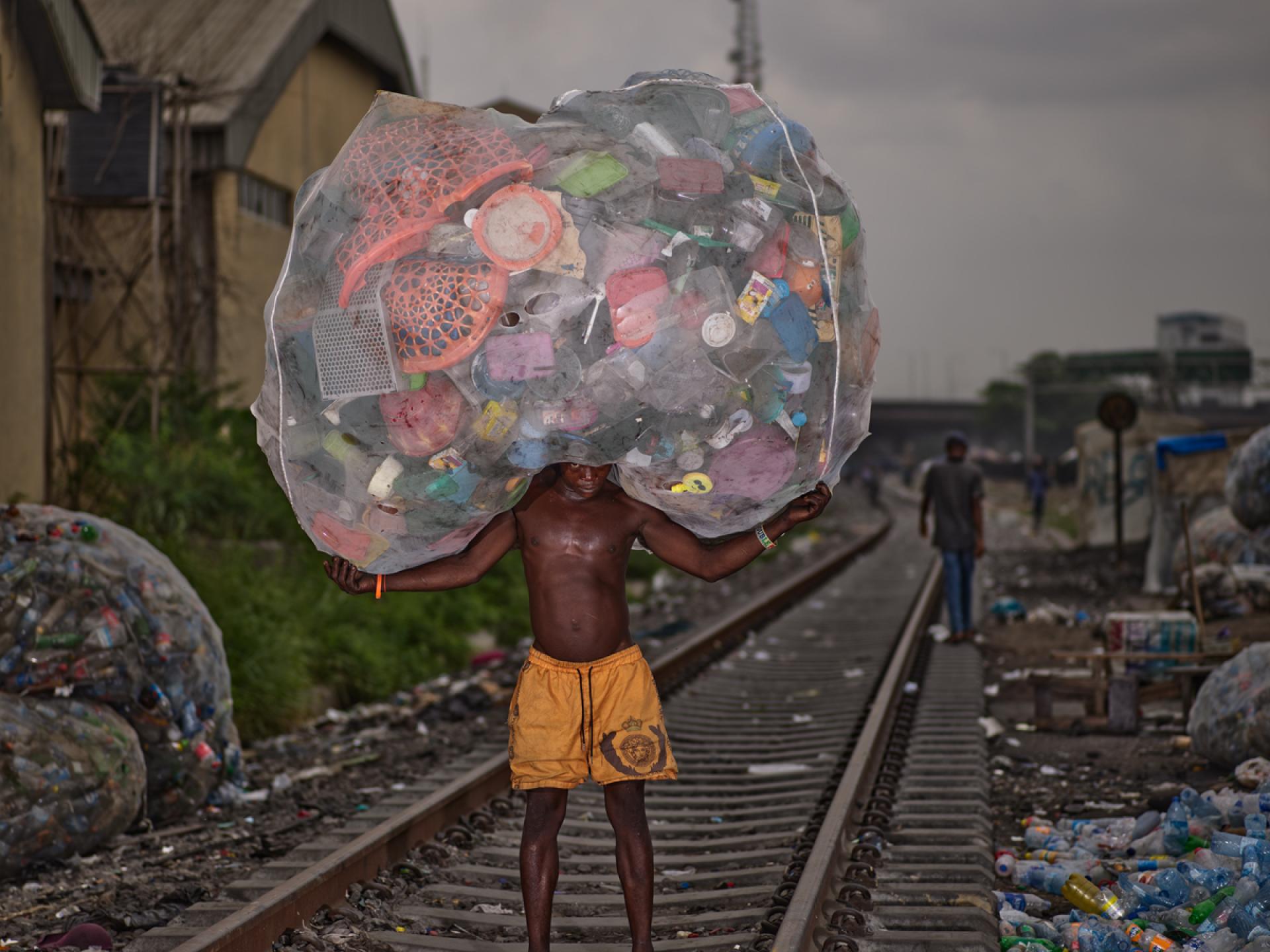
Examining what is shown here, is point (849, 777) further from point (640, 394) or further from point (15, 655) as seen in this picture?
point (15, 655)

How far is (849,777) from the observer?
6.45m

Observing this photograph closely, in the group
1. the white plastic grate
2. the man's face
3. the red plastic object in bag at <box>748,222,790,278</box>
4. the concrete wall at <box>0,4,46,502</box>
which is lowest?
the man's face

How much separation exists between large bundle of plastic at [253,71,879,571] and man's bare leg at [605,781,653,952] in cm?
90

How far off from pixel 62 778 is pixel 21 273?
8179mm

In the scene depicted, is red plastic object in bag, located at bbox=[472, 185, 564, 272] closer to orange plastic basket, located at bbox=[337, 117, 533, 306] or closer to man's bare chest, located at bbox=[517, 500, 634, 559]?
orange plastic basket, located at bbox=[337, 117, 533, 306]

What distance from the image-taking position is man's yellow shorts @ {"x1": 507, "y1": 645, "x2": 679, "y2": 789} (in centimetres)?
396

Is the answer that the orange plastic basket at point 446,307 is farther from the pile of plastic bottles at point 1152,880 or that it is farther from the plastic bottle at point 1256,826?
the plastic bottle at point 1256,826

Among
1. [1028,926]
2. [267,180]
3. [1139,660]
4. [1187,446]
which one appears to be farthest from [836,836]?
[267,180]

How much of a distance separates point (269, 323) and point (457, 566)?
923mm

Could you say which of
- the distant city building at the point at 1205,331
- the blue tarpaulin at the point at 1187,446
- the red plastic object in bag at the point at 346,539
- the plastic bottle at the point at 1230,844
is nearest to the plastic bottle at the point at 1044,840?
the plastic bottle at the point at 1230,844

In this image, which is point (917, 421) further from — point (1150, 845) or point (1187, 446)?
point (1150, 845)

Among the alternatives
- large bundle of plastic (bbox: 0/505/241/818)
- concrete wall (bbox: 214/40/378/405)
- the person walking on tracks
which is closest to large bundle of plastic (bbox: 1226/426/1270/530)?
the person walking on tracks

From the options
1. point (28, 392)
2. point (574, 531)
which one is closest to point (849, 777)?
point (574, 531)

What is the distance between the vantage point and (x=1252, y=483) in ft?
43.5
